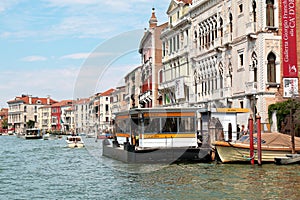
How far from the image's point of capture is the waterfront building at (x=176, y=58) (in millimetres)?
44125

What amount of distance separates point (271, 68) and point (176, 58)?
52.4 ft

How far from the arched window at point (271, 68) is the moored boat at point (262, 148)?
7.53 metres

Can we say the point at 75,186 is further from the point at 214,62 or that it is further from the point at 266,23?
the point at 214,62

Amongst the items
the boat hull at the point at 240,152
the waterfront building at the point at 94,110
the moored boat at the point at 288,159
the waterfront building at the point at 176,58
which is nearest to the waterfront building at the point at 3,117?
the waterfront building at the point at 94,110

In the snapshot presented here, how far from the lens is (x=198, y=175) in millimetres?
20969

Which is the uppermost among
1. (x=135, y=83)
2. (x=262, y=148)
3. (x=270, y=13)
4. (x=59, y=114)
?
(x=270, y=13)

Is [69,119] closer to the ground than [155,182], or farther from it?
farther from it

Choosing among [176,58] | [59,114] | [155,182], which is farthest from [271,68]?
[59,114]

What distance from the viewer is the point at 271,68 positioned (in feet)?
104

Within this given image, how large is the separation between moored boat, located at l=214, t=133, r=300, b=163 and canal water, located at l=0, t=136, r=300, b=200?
0.58 metres

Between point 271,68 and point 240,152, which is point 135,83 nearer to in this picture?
point 271,68

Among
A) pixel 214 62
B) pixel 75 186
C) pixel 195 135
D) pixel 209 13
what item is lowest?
pixel 75 186

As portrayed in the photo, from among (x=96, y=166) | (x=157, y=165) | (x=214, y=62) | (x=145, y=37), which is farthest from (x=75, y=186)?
(x=145, y=37)

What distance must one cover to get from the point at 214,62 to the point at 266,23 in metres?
7.50
